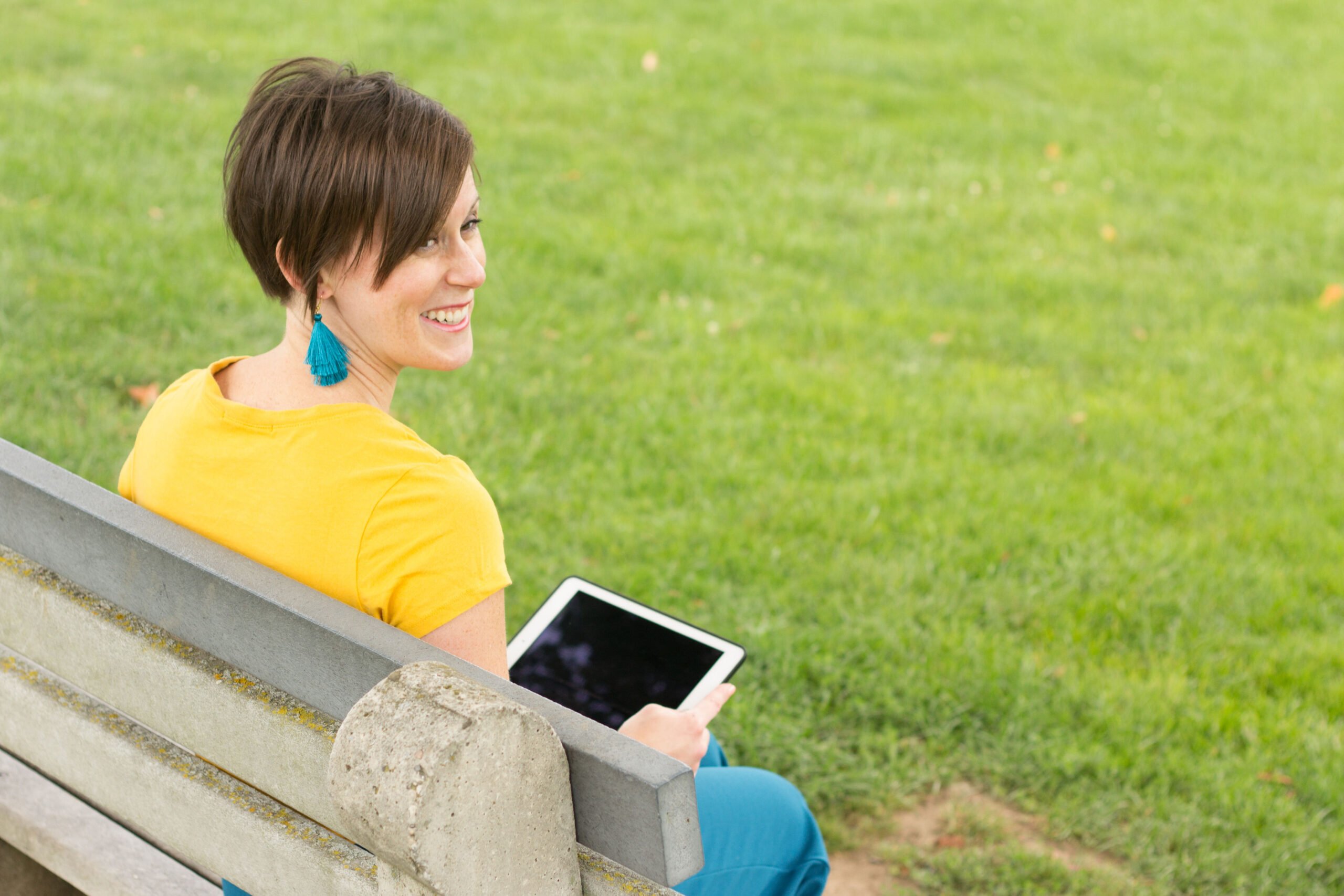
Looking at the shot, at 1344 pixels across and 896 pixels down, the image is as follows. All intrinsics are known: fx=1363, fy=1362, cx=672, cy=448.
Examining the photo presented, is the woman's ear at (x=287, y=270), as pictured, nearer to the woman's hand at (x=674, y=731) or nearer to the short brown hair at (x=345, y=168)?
the short brown hair at (x=345, y=168)

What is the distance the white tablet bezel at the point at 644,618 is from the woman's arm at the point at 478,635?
0.52 meters

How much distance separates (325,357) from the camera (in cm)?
195

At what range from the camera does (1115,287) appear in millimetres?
6062

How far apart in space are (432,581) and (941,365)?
3855mm

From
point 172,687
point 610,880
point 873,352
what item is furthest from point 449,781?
point 873,352

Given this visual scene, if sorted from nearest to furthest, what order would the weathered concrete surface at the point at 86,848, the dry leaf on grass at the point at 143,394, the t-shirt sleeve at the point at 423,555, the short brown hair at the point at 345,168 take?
1. the t-shirt sleeve at the point at 423,555
2. the short brown hair at the point at 345,168
3. the weathered concrete surface at the point at 86,848
4. the dry leaf on grass at the point at 143,394

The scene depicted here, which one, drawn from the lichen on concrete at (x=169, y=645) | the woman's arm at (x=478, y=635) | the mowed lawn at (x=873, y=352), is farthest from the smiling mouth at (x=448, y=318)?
the mowed lawn at (x=873, y=352)

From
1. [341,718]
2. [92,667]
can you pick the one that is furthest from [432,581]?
[92,667]

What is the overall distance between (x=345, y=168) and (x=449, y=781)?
3.29 feet

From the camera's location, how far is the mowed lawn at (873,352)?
352cm

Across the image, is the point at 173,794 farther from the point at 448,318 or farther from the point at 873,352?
the point at 873,352

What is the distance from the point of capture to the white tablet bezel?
7.77ft

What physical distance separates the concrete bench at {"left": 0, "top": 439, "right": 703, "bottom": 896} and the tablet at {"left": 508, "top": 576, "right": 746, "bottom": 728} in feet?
2.26

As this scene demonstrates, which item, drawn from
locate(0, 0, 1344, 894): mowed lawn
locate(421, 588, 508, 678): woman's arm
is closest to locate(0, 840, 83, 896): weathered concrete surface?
locate(421, 588, 508, 678): woman's arm
